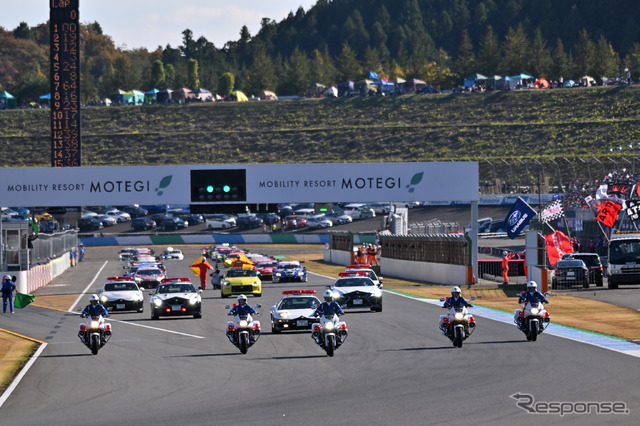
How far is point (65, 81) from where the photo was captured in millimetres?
95000

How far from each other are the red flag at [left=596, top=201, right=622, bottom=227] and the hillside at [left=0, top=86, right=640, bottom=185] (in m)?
67.4

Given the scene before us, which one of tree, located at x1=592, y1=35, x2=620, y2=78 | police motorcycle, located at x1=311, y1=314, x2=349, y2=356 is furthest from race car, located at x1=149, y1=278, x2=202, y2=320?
tree, located at x1=592, y1=35, x2=620, y2=78

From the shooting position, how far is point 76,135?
307ft

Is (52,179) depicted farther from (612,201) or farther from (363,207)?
(363,207)

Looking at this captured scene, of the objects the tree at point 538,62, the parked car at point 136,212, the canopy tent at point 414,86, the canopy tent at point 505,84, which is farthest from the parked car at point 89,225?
the tree at point 538,62

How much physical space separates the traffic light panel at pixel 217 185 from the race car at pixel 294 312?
19031 mm

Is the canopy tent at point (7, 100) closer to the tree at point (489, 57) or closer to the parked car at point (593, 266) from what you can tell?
the tree at point (489, 57)

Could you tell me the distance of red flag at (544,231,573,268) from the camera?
52.0 metres

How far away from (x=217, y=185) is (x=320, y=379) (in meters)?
28.8

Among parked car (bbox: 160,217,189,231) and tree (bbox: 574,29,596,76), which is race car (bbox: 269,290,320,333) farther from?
tree (bbox: 574,29,596,76)

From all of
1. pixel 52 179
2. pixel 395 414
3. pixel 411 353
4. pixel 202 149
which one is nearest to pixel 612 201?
pixel 52 179

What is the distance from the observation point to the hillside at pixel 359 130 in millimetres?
136625

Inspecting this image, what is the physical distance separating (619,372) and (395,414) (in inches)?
230
